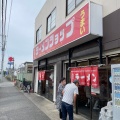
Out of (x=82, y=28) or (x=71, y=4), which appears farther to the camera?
(x=71, y=4)

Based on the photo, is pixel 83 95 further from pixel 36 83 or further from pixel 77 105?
pixel 36 83

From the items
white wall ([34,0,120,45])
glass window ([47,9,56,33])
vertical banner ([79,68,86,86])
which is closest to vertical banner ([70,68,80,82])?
vertical banner ([79,68,86,86])

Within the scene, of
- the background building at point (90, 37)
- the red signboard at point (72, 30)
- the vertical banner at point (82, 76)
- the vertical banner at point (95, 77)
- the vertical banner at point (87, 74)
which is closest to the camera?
the background building at point (90, 37)

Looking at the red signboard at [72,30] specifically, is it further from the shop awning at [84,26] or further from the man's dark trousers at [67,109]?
the man's dark trousers at [67,109]

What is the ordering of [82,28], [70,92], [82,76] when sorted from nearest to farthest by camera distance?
→ [70,92], [82,28], [82,76]

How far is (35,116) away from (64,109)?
2.26m

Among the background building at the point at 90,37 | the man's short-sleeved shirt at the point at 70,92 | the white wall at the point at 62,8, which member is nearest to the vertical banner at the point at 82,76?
the background building at the point at 90,37

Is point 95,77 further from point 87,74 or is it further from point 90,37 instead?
point 90,37

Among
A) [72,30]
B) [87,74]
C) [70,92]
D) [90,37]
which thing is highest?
[72,30]

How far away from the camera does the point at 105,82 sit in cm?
764

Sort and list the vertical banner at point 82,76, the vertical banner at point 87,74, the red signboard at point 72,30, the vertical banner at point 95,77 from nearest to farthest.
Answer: the vertical banner at point 95,77, the red signboard at point 72,30, the vertical banner at point 87,74, the vertical banner at point 82,76

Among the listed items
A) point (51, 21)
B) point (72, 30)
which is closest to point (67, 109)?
point (72, 30)

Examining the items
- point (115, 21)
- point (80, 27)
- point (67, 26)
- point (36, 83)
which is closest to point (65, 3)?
point (67, 26)

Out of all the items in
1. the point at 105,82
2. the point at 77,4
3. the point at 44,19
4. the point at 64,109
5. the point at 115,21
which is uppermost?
the point at 44,19
